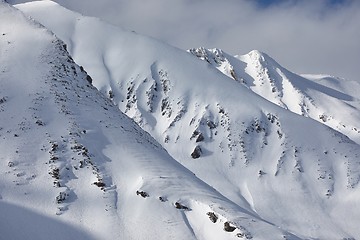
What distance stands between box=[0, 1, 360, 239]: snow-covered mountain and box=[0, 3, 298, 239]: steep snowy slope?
12cm

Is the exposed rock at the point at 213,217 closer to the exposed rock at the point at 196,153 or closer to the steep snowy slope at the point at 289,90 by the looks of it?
Answer: the exposed rock at the point at 196,153

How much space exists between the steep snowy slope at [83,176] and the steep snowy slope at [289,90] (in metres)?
97.4

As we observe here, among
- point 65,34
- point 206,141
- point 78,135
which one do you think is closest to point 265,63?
point 65,34

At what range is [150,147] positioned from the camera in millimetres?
46719

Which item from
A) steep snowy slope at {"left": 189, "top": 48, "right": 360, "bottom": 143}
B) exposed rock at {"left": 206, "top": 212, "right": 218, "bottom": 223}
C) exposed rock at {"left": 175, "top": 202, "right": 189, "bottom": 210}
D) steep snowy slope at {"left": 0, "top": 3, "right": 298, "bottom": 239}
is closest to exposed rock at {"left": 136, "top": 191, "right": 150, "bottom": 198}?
steep snowy slope at {"left": 0, "top": 3, "right": 298, "bottom": 239}

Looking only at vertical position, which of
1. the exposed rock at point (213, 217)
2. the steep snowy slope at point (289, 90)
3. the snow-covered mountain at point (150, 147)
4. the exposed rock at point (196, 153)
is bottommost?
the steep snowy slope at point (289, 90)

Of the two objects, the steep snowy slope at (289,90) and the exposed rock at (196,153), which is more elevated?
the exposed rock at (196,153)

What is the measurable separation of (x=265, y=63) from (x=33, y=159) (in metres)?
158

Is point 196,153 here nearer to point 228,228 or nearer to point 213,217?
point 213,217

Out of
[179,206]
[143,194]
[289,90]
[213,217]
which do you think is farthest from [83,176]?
[289,90]

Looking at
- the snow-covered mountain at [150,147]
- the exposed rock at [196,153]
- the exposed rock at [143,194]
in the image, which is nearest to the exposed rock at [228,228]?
the snow-covered mountain at [150,147]

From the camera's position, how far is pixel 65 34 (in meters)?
126

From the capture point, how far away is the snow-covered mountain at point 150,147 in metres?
34.9

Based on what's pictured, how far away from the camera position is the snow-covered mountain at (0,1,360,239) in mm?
34875
